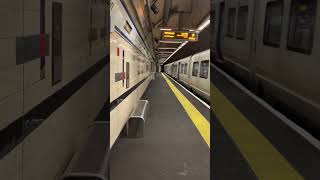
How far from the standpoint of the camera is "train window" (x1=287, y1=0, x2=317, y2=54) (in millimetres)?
3643

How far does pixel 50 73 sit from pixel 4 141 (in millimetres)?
578

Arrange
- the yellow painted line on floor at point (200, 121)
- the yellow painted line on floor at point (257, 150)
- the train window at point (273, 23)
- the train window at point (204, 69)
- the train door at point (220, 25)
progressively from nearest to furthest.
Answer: the yellow painted line on floor at point (257, 150), the yellow painted line on floor at point (200, 121), the train window at point (273, 23), the train door at point (220, 25), the train window at point (204, 69)

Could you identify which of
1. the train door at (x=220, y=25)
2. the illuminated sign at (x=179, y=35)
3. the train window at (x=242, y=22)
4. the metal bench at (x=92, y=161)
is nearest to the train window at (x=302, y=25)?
the train window at (x=242, y=22)

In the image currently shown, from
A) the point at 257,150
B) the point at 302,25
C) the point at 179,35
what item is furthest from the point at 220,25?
the point at 179,35

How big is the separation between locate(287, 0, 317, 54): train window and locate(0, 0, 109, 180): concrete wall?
2.17 m

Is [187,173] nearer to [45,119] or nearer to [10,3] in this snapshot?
[45,119]

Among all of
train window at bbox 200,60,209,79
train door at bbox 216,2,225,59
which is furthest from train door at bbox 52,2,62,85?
train window at bbox 200,60,209,79

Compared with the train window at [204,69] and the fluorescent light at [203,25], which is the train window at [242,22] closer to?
the train window at [204,69]

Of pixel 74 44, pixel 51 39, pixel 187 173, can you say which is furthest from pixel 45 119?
pixel 187 173

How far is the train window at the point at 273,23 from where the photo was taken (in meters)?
4.58

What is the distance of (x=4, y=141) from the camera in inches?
46.3

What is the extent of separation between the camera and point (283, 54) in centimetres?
439

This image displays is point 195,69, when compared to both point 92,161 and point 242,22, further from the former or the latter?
point 92,161

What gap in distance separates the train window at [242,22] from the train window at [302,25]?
2113 millimetres
